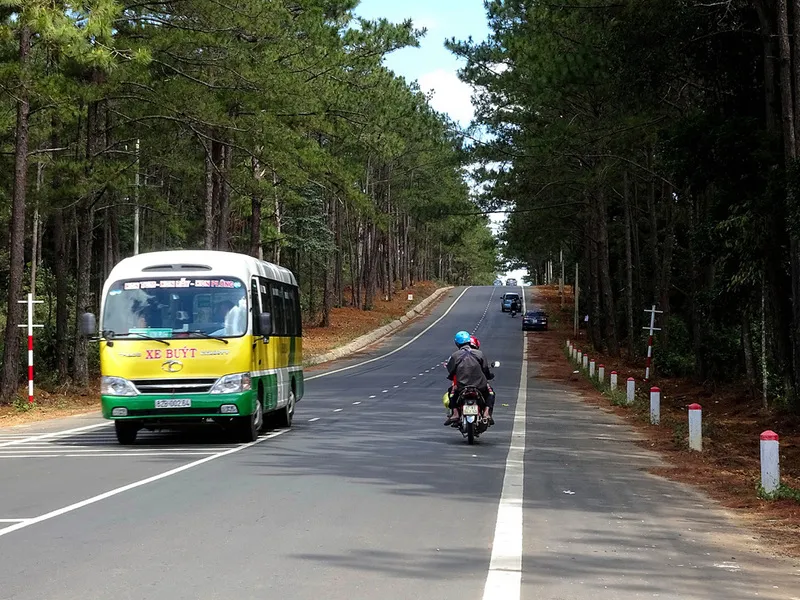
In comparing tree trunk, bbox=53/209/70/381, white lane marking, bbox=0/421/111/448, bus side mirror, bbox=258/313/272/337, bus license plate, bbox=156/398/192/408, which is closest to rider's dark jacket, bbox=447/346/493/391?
bus side mirror, bbox=258/313/272/337

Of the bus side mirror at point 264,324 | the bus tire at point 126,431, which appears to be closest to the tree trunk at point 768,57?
the bus side mirror at point 264,324

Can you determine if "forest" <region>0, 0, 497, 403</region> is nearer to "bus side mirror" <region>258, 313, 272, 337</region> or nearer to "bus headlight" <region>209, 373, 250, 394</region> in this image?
"bus side mirror" <region>258, 313, 272, 337</region>

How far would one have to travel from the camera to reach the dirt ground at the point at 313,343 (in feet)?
83.5

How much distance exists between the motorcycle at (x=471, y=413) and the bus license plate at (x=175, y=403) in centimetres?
423

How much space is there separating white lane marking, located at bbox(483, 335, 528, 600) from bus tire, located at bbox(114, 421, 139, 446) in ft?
19.8

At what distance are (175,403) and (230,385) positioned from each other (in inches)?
34.1

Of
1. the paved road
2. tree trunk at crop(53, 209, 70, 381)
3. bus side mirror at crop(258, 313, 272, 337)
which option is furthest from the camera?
tree trunk at crop(53, 209, 70, 381)

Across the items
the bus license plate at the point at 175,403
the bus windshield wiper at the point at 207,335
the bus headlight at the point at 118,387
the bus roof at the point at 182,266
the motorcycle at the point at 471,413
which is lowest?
the motorcycle at the point at 471,413

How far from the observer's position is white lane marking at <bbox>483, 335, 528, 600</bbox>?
7195mm

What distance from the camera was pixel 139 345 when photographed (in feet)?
55.5

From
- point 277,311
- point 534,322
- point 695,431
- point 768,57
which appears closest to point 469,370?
point 695,431

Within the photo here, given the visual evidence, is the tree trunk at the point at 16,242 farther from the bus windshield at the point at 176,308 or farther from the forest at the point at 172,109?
the bus windshield at the point at 176,308

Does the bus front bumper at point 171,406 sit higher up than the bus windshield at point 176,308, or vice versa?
the bus windshield at point 176,308

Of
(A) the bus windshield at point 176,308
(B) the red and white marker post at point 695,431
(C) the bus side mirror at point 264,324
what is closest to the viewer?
(B) the red and white marker post at point 695,431
